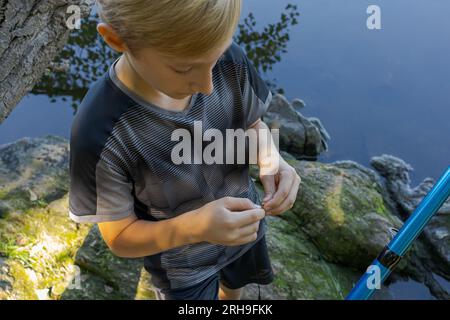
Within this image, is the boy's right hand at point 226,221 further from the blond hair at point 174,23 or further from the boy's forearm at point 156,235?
the blond hair at point 174,23

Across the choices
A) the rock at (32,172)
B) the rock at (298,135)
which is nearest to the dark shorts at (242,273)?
the rock at (32,172)

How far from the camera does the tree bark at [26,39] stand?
1.22 m

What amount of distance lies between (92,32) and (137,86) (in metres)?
3.89

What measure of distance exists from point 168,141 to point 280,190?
0.42 m

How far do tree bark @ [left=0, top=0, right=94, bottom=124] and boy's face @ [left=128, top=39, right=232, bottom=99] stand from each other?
389mm

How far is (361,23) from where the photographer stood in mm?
4734

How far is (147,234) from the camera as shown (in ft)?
4.26

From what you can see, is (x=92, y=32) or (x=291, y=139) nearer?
(x=291, y=139)

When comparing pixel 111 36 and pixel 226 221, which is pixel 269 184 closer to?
pixel 226 221

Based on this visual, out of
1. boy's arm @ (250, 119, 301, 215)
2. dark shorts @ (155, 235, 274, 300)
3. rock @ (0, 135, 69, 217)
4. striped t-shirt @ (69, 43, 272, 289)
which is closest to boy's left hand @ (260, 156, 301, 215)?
boy's arm @ (250, 119, 301, 215)

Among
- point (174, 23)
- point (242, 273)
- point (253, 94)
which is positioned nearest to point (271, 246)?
point (242, 273)

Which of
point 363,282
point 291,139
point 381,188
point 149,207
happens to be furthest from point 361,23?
point 149,207

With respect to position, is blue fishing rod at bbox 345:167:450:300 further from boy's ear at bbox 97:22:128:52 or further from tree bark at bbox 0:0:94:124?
tree bark at bbox 0:0:94:124
